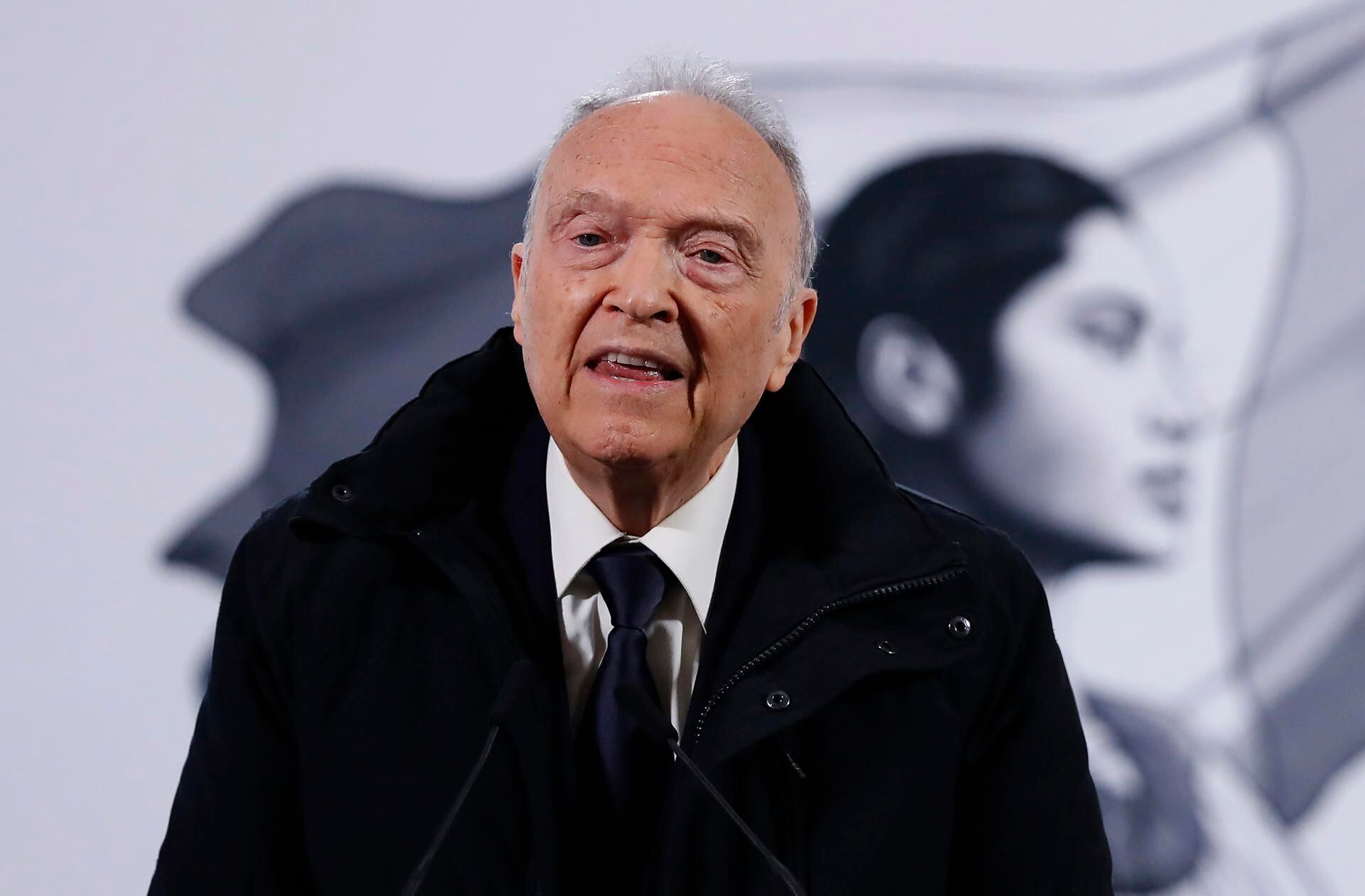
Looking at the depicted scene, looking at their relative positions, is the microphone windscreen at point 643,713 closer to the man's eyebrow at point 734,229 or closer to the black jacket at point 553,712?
the black jacket at point 553,712

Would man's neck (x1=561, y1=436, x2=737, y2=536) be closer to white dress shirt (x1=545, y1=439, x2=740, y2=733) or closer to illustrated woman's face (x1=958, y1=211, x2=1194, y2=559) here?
white dress shirt (x1=545, y1=439, x2=740, y2=733)

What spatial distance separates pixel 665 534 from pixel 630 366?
6.0 inches

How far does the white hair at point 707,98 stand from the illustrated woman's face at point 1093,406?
0.71 meters

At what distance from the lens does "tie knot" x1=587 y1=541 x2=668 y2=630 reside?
94 cm

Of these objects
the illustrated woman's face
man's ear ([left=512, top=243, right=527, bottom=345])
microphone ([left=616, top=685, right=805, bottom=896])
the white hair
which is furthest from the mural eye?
microphone ([left=616, top=685, right=805, bottom=896])

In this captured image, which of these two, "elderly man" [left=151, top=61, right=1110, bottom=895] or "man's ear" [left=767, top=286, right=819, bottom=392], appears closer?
"elderly man" [left=151, top=61, right=1110, bottom=895]

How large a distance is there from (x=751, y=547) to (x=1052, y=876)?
0.33 metres

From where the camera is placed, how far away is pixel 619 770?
900 mm

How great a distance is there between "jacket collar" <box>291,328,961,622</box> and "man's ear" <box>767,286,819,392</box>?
0.04m

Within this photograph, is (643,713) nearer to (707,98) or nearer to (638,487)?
(638,487)

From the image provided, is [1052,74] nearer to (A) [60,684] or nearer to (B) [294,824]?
(B) [294,824]

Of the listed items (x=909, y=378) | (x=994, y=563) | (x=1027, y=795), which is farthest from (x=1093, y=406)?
(x=1027, y=795)

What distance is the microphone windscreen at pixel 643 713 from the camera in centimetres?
80

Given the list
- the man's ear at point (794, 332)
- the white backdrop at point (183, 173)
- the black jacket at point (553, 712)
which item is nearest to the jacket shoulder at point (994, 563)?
the black jacket at point (553, 712)
